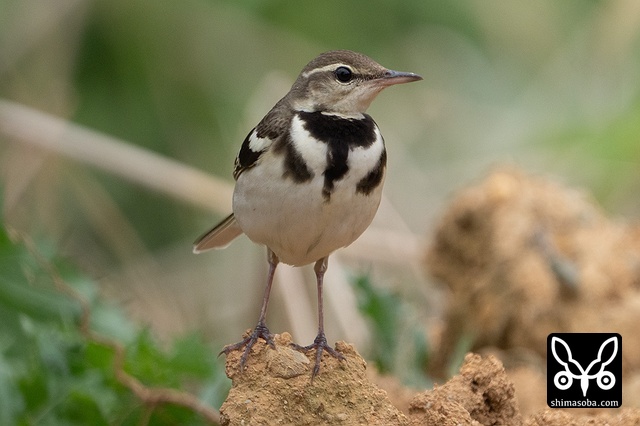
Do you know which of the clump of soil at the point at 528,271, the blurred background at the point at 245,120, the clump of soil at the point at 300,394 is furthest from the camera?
the blurred background at the point at 245,120

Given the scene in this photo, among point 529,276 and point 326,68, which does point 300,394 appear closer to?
point 326,68

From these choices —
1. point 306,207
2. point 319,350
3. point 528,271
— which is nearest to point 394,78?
point 306,207

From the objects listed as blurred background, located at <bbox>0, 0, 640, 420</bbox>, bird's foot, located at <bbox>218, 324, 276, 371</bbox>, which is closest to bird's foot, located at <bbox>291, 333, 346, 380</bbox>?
bird's foot, located at <bbox>218, 324, 276, 371</bbox>

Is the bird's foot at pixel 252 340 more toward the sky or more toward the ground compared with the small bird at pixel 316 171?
more toward the ground

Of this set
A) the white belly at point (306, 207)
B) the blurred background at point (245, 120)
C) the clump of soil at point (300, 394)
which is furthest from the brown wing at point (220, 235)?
the blurred background at point (245, 120)

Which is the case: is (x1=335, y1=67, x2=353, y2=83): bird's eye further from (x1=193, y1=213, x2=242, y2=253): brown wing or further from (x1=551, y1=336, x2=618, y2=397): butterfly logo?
A: (x1=551, y1=336, x2=618, y2=397): butterfly logo

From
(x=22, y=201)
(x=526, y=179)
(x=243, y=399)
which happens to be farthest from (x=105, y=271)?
(x=243, y=399)

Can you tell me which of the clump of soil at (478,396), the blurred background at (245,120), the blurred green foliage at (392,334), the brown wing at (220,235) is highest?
the blurred background at (245,120)

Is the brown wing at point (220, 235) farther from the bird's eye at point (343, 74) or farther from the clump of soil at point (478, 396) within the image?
the clump of soil at point (478, 396)
